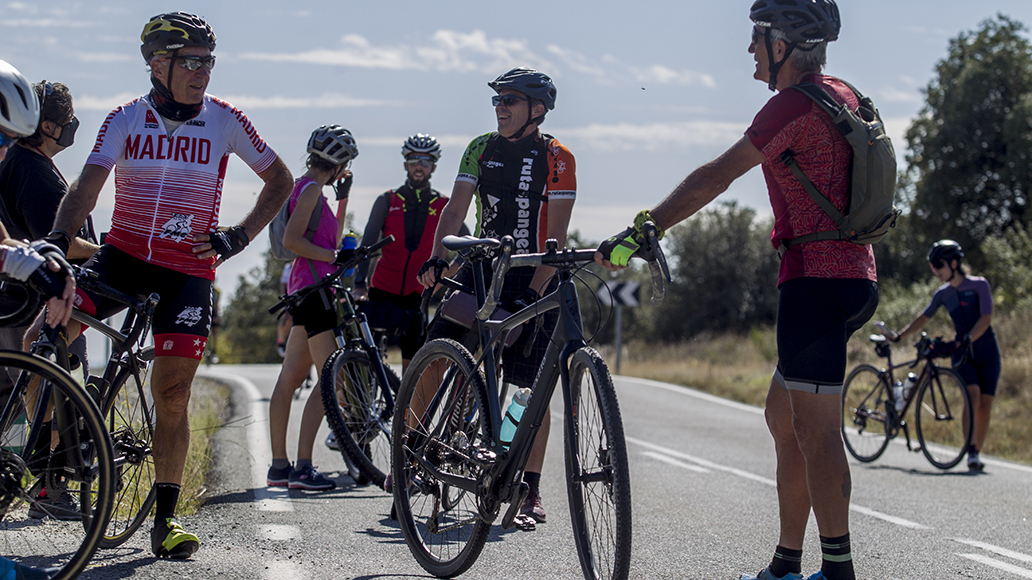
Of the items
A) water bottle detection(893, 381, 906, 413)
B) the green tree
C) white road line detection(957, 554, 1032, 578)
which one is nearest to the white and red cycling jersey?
white road line detection(957, 554, 1032, 578)

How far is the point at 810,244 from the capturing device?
4.12m

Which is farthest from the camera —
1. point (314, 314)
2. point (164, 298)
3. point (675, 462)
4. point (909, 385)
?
point (909, 385)

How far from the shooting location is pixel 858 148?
392 centimetres

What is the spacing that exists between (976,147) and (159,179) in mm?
45591

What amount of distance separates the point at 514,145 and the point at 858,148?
7.69 feet

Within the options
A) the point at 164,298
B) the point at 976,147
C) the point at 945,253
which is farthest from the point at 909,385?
the point at 976,147

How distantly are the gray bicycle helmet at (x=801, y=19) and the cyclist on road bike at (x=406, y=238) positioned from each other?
11.7 ft

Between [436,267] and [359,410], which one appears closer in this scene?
[436,267]

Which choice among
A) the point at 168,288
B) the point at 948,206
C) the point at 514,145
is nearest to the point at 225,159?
the point at 168,288

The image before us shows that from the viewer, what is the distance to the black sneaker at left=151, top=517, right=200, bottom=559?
4.63 meters

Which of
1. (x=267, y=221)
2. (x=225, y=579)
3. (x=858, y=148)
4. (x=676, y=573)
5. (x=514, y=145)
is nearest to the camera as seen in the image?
(x=858, y=148)

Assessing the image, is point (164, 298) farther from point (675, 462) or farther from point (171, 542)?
point (675, 462)

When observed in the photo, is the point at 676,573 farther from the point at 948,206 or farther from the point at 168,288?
the point at 948,206

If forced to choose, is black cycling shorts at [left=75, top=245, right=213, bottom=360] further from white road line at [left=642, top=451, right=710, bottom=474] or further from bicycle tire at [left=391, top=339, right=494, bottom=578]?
white road line at [left=642, top=451, right=710, bottom=474]
